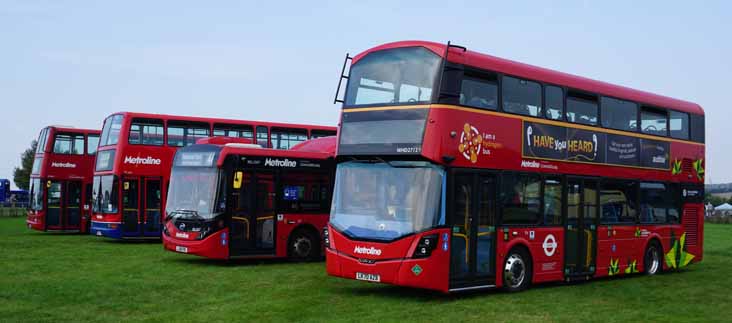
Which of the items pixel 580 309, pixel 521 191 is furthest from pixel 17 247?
pixel 580 309

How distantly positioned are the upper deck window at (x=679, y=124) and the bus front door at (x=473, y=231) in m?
7.02

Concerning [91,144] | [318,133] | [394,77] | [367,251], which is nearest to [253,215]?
[367,251]

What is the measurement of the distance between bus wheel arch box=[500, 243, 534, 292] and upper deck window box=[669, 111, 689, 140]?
20.5 ft

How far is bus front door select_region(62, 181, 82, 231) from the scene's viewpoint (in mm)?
33375

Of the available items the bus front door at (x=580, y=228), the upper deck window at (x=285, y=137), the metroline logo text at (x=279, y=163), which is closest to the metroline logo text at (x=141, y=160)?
the upper deck window at (x=285, y=137)

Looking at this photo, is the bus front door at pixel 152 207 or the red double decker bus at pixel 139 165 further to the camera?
the bus front door at pixel 152 207

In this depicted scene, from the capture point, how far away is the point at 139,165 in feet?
91.9

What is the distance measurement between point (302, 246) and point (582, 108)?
815 centimetres

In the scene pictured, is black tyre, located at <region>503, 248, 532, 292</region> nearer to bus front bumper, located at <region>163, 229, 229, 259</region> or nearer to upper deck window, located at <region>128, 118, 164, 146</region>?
bus front bumper, located at <region>163, 229, 229, 259</region>

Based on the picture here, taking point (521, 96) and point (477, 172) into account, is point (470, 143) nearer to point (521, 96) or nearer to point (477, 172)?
point (477, 172)

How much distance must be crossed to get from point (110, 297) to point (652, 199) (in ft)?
39.0

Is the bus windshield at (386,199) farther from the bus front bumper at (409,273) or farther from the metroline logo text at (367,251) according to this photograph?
the bus front bumper at (409,273)

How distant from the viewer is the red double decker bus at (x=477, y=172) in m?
13.9

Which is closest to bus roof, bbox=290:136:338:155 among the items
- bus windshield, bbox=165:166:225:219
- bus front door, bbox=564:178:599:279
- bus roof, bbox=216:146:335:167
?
bus roof, bbox=216:146:335:167
